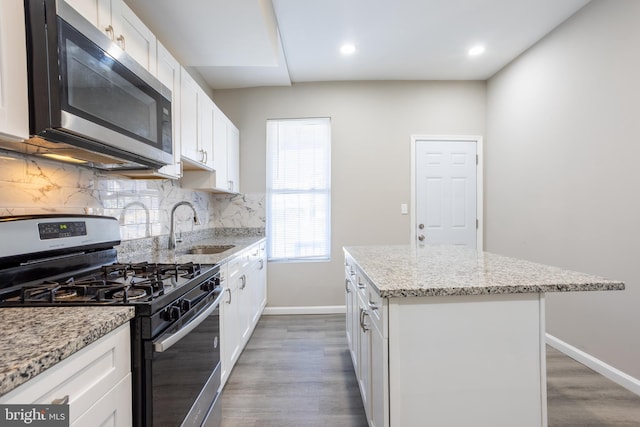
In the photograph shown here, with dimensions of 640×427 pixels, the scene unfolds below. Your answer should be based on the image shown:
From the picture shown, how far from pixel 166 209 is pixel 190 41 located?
4.34ft

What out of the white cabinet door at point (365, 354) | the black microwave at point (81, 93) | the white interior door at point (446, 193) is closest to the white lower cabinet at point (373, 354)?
the white cabinet door at point (365, 354)

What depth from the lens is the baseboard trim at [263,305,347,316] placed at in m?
3.32

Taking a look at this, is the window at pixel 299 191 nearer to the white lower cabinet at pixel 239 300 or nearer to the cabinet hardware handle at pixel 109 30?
the white lower cabinet at pixel 239 300

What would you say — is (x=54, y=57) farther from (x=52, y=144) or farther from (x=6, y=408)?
(x=6, y=408)

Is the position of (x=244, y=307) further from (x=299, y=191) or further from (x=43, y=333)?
(x=43, y=333)

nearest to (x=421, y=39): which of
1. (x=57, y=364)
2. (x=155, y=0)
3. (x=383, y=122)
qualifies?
(x=383, y=122)

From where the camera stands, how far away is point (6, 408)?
20.4 inches

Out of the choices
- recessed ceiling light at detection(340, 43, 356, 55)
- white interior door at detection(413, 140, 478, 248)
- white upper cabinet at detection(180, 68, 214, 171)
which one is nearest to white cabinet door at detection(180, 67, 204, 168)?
white upper cabinet at detection(180, 68, 214, 171)

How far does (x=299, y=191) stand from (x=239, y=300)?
1.61 metres

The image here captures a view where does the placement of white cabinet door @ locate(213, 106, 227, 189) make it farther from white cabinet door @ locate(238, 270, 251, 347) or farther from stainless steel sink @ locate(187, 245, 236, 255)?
white cabinet door @ locate(238, 270, 251, 347)

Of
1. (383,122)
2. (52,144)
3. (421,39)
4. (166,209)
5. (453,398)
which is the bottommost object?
(453,398)

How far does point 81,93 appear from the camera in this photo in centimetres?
96

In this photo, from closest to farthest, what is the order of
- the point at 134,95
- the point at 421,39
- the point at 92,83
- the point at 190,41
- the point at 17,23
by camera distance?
the point at 17,23 < the point at 92,83 < the point at 134,95 < the point at 190,41 < the point at 421,39

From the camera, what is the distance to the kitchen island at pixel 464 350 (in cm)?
109
